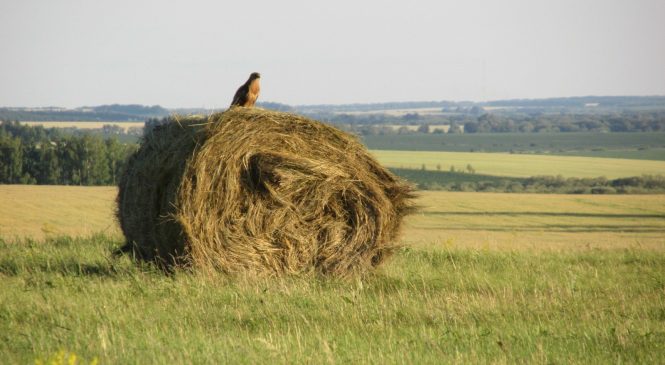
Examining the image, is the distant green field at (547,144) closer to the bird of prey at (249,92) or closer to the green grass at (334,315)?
the bird of prey at (249,92)

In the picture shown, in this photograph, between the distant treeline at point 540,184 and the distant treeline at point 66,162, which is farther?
the distant treeline at point 540,184

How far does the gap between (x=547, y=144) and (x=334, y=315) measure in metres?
109

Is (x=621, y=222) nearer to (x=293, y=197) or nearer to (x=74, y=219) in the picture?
(x=74, y=219)

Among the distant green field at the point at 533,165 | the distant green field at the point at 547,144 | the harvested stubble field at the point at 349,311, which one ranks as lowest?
the distant green field at the point at 547,144

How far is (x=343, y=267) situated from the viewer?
861 centimetres

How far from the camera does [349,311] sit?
633cm

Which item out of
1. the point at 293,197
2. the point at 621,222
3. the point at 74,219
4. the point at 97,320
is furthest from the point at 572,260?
the point at 621,222

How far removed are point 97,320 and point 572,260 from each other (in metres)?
5.98

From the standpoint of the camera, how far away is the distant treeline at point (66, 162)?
44.8 metres

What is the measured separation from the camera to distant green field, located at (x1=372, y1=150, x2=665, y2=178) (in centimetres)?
6425

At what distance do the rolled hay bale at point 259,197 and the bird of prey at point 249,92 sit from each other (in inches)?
11.1

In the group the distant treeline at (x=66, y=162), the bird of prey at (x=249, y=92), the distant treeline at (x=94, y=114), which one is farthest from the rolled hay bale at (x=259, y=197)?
the distant treeline at (x=94, y=114)

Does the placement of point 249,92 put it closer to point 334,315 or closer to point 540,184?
point 334,315

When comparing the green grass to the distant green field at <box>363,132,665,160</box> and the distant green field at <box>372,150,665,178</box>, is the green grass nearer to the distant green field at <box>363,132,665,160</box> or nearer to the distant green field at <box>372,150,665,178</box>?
the distant green field at <box>372,150,665,178</box>
